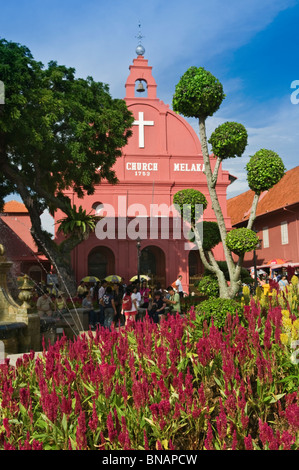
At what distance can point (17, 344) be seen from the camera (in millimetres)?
7684

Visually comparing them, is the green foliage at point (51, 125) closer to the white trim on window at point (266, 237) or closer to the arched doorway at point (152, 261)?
the arched doorway at point (152, 261)

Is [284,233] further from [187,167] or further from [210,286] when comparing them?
[210,286]

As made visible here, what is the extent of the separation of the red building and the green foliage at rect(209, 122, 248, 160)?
49.8ft

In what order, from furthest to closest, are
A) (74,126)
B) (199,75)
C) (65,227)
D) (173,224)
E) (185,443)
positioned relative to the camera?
(173,224) < (65,227) < (74,126) < (199,75) < (185,443)

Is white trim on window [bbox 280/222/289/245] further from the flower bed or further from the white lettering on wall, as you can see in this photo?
the flower bed

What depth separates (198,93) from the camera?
9.85m

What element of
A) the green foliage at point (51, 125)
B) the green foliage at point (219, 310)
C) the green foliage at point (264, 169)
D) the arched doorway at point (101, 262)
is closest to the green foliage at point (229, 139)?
the green foliage at point (264, 169)

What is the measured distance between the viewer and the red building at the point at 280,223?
2645cm

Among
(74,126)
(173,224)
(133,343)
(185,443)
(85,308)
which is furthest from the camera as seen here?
(173,224)

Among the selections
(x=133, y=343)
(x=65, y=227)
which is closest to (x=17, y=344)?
(x=133, y=343)

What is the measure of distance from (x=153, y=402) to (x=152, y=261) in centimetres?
2572
